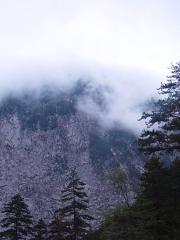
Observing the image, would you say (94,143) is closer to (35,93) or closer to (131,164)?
(131,164)

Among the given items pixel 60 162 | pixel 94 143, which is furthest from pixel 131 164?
pixel 60 162

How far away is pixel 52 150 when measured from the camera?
94.5 meters

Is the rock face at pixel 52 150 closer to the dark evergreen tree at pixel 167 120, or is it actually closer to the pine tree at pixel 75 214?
the pine tree at pixel 75 214

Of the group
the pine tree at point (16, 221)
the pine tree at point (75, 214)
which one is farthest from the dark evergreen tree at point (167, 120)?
the pine tree at point (16, 221)

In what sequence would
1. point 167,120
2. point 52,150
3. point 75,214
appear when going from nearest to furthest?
point 167,120 < point 75,214 < point 52,150

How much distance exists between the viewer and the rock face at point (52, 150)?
78000 mm

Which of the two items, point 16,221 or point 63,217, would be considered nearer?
point 63,217

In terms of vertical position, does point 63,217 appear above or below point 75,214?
below

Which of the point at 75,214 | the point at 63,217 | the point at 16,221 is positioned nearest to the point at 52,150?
the point at 16,221

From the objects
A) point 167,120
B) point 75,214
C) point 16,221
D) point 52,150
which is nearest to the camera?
point 167,120

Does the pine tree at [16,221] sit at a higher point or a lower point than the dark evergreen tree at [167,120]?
lower

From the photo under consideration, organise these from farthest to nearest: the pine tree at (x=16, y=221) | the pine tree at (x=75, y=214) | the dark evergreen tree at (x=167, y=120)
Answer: the pine tree at (x=16, y=221), the pine tree at (x=75, y=214), the dark evergreen tree at (x=167, y=120)

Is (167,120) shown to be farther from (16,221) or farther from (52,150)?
(52,150)

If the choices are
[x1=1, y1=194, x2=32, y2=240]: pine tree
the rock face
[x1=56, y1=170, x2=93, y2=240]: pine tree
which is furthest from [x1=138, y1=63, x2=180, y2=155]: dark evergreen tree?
the rock face
